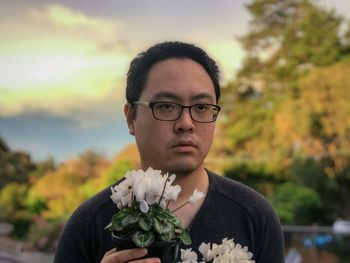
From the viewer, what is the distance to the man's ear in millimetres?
1356

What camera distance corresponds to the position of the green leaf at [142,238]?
0.93 meters

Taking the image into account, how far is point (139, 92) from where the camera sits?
1.32 metres

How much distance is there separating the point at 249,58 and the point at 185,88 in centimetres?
1956

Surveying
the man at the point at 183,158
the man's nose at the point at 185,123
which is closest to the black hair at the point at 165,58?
the man at the point at 183,158

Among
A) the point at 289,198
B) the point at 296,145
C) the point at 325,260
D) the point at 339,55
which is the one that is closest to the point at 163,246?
the point at 325,260

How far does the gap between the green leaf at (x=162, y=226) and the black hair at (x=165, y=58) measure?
451mm

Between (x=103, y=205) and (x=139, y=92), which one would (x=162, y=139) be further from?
(x=103, y=205)

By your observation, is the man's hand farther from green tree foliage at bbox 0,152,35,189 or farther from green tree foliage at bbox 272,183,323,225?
green tree foliage at bbox 0,152,35,189

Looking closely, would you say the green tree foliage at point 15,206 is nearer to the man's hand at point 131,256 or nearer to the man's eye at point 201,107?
the man's eye at point 201,107

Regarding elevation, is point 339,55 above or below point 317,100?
above

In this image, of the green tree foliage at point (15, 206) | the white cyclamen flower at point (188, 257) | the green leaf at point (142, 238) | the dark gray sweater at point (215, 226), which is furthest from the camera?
the green tree foliage at point (15, 206)

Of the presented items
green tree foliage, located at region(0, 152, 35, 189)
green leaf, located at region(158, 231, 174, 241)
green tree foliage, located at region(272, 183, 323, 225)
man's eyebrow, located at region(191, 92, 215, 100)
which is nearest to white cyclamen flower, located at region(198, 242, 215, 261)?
green leaf, located at region(158, 231, 174, 241)

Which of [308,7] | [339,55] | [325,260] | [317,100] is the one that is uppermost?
[308,7]

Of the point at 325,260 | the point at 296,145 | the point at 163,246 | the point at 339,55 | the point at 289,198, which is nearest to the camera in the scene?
the point at 163,246
